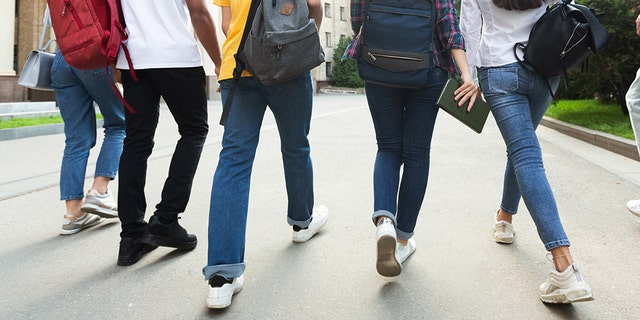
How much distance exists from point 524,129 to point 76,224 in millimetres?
2928

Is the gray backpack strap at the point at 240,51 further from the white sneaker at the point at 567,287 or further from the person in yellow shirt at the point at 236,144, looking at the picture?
the white sneaker at the point at 567,287

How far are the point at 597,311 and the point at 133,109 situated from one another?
2.49m

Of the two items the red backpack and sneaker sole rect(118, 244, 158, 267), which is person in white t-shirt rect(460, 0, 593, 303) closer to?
the red backpack

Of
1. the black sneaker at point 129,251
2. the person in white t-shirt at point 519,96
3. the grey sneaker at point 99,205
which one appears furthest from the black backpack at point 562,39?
the grey sneaker at point 99,205

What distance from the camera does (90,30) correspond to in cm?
299

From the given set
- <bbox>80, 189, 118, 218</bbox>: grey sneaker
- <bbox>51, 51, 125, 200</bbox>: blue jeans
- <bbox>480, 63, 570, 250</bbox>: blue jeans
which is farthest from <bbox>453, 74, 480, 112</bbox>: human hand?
<bbox>80, 189, 118, 218</bbox>: grey sneaker

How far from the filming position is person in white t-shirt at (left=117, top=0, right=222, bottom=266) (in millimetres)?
3049

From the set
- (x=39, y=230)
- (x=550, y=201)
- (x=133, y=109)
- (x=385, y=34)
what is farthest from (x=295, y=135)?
(x=39, y=230)

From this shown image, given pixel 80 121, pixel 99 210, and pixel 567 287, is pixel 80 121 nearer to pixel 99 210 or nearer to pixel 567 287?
pixel 99 210

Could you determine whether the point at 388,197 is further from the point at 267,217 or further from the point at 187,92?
the point at 267,217

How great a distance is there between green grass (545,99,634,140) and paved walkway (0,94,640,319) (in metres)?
4.15

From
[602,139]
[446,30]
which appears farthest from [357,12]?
[602,139]

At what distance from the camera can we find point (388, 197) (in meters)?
2.91

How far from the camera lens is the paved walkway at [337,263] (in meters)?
2.57
